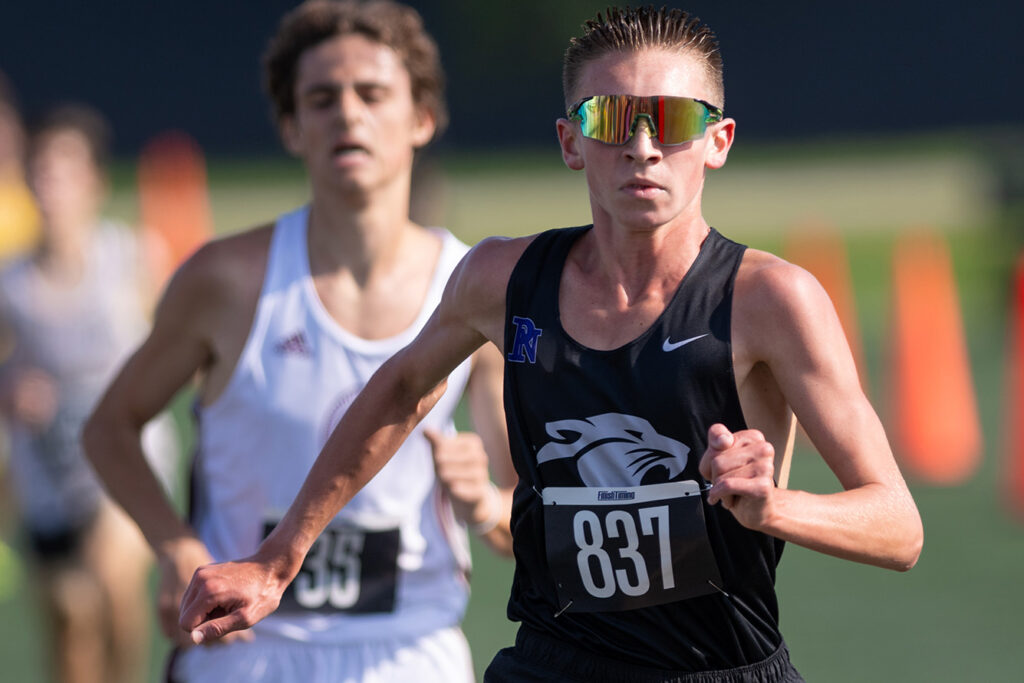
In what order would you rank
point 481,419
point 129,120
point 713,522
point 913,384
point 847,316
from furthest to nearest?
point 129,120 < point 847,316 < point 913,384 < point 481,419 < point 713,522

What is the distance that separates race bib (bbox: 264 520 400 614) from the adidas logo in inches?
A: 17.1

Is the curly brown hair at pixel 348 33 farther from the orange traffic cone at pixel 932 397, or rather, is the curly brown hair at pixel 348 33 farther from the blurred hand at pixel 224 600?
the orange traffic cone at pixel 932 397

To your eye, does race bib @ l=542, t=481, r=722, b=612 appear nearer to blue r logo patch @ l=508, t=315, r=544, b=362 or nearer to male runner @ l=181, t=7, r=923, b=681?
male runner @ l=181, t=7, r=923, b=681

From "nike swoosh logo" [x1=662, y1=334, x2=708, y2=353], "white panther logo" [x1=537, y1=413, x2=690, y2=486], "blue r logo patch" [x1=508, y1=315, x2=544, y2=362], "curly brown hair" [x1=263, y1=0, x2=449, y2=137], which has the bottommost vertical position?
"white panther logo" [x1=537, y1=413, x2=690, y2=486]

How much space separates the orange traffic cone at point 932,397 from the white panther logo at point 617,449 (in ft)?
23.2

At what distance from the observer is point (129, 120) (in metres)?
32.5

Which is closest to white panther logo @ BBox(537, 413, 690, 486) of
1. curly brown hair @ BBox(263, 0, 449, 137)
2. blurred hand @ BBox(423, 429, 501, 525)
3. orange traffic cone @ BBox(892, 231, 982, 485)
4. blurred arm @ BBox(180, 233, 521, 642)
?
blurred arm @ BBox(180, 233, 521, 642)

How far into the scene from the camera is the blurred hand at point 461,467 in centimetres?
358

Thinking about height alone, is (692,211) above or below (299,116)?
below

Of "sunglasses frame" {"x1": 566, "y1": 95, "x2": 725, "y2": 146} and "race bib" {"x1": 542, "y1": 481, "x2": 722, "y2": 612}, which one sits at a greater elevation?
"sunglasses frame" {"x1": 566, "y1": 95, "x2": 725, "y2": 146}

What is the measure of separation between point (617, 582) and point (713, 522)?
210 mm

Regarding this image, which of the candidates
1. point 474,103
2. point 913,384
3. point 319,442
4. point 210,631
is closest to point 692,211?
point 210,631

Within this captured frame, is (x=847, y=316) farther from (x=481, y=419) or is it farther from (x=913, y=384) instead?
(x=481, y=419)

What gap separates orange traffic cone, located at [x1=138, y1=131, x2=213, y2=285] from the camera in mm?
10802
